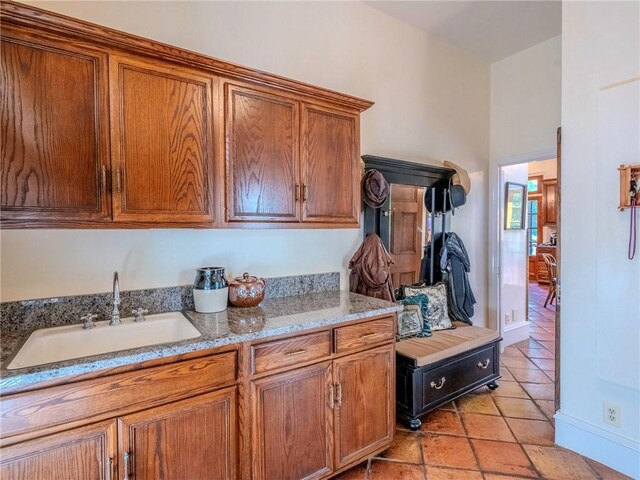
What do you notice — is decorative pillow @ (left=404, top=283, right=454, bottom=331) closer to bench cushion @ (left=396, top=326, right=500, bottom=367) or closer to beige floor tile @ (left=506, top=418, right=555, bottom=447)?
bench cushion @ (left=396, top=326, right=500, bottom=367)

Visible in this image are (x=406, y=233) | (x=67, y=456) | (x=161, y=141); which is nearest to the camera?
(x=67, y=456)

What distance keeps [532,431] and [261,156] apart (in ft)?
8.36

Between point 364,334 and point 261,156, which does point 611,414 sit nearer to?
point 364,334

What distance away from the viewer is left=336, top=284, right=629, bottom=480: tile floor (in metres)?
1.90

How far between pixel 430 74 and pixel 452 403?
293cm

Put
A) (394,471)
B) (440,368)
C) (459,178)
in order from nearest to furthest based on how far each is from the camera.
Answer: (394,471)
(440,368)
(459,178)

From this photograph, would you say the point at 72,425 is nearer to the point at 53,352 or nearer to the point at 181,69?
the point at 53,352

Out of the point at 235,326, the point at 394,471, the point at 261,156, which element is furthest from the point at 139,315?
the point at 394,471

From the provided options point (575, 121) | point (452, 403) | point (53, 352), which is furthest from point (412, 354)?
point (53, 352)

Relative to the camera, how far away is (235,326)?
1.59m

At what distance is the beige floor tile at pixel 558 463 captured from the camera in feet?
6.17

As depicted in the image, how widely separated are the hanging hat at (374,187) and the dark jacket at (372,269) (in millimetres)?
263

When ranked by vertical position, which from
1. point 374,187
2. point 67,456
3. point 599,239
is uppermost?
point 374,187

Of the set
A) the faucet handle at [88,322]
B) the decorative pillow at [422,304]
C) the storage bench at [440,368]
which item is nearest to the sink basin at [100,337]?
the faucet handle at [88,322]
